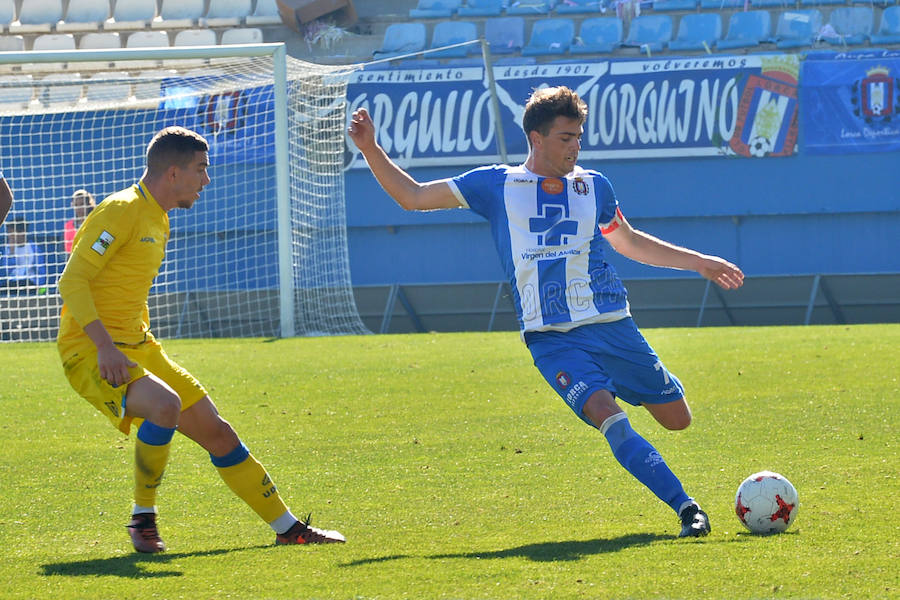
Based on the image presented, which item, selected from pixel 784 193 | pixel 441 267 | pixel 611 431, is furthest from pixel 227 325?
pixel 611 431

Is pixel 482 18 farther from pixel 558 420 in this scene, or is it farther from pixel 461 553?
pixel 461 553

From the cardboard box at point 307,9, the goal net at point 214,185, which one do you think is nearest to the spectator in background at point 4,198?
the goal net at point 214,185

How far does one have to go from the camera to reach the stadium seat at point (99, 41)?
949 inches

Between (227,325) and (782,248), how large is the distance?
8.98m

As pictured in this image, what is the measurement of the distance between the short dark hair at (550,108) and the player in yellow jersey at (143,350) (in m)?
1.48

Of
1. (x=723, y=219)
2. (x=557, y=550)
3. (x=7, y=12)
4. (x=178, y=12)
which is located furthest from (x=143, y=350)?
(x=7, y=12)

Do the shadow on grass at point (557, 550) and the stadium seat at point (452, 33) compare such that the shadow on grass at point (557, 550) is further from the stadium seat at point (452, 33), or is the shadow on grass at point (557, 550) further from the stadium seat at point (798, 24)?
the stadium seat at point (452, 33)

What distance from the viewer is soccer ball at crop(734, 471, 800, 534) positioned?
201 inches

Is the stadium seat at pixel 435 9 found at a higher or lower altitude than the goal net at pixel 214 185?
higher

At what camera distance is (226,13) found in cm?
2478

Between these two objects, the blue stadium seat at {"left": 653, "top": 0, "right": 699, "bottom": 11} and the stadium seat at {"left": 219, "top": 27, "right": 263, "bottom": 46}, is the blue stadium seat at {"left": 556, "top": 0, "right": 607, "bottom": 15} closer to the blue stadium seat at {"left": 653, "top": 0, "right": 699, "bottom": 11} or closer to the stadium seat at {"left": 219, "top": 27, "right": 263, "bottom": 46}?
the blue stadium seat at {"left": 653, "top": 0, "right": 699, "bottom": 11}

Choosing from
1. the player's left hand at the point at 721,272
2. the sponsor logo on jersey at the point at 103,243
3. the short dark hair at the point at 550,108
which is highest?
the short dark hair at the point at 550,108

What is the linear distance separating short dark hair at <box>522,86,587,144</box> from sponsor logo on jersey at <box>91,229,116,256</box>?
1.86 m

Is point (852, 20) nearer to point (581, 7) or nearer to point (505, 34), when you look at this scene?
point (581, 7)
